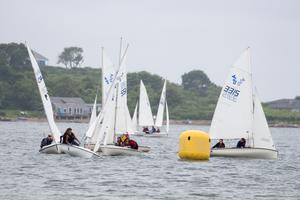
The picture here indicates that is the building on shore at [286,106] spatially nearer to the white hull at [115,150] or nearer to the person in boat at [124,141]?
the person in boat at [124,141]

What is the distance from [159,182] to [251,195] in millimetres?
4512

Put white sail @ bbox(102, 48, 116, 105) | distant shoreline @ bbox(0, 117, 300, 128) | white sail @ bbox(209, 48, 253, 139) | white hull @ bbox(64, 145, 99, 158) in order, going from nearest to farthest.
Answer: white hull @ bbox(64, 145, 99, 158) → white sail @ bbox(209, 48, 253, 139) → white sail @ bbox(102, 48, 116, 105) → distant shoreline @ bbox(0, 117, 300, 128)

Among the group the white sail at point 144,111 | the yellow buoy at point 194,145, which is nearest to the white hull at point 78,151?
the yellow buoy at point 194,145

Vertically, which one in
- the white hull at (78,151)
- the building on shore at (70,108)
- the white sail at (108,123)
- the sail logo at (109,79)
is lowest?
the white hull at (78,151)

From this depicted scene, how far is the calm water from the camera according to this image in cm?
3162

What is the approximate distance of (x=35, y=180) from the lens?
113 ft

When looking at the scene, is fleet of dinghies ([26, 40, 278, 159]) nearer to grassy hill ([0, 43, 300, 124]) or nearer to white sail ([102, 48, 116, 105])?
white sail ([102, 48, 116, 105])

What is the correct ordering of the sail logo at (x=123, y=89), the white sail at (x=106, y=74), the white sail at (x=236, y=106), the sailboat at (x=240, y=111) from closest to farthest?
the sailboat at (x=240, y=111) → the white sail at (x=236, y=106) → the white sail at (x=106, y=74) → the sail logo at (x=123, y=89)

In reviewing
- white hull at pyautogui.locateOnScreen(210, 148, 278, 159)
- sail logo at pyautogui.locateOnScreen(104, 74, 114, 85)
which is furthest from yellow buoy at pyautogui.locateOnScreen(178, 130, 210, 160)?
sail logo at pyautogui.locateOnScreen(104, 74, 114, 85)

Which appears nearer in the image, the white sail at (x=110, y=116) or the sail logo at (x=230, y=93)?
the white sail at (x=110, y=116)

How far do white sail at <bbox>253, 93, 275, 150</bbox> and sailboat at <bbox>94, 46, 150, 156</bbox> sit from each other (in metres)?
6.04

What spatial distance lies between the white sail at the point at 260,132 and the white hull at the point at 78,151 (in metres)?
8.66

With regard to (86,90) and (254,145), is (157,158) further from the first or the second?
(86,90)

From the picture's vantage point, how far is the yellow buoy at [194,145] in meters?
43.2
